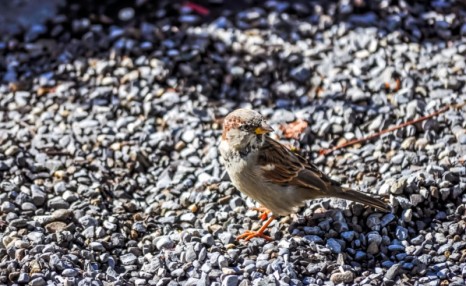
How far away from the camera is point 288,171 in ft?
18.0

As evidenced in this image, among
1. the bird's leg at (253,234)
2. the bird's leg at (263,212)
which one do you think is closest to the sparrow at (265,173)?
the bird's leg at (253,234)

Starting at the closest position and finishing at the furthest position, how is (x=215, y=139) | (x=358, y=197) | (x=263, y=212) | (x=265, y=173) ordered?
(x=358, y=197), (x=265, y=173), (x=263, y=212), (x=215, y=139)

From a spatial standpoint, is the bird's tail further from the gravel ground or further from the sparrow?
the gravel ground

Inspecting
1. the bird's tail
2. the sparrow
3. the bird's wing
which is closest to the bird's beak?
the sparrow

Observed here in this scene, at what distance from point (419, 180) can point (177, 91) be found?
7.35 ft

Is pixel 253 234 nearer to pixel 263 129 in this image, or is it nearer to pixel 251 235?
pixel 251 235

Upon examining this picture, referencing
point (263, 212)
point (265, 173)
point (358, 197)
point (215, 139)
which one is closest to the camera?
point (358, 197)

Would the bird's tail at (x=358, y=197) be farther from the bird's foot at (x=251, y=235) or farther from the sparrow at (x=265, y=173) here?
the bird's foot at (x=251, y=235)

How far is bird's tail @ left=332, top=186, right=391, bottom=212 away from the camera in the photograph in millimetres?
5285

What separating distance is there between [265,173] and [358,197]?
2.01ft

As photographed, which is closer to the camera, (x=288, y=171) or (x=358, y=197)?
(x=358, y=197)

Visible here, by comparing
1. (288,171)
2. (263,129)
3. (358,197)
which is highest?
(263,129)

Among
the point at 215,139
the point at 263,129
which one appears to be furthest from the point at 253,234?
the point at 215,139

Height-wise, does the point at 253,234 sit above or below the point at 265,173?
below
